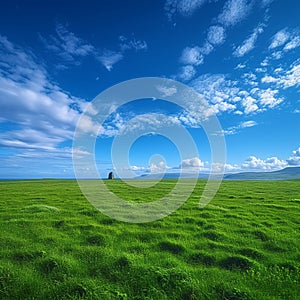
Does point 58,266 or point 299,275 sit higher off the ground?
point 58,266

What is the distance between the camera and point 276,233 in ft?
44.9

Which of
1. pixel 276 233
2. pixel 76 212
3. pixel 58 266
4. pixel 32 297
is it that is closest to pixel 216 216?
pixel 276 233

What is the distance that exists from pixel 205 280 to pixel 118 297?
325cm

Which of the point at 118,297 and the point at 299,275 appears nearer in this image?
the point at 118,297

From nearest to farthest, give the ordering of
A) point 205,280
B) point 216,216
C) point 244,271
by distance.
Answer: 1. point 205,280
2. point 244,271
3. point 216,216

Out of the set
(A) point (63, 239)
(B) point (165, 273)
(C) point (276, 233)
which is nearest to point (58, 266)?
(A) point (63, 239)

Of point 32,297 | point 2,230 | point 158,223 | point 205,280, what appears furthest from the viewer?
point 158,223

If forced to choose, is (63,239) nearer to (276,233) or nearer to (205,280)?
(205,280)

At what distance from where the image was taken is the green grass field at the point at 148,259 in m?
8.20

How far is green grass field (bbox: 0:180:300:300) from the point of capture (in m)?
8.20

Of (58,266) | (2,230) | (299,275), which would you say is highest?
(2,230)

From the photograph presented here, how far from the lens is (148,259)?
1024 centimetres

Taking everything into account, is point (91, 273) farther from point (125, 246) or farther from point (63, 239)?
point (63, 239)

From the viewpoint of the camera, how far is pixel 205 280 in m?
8.80
